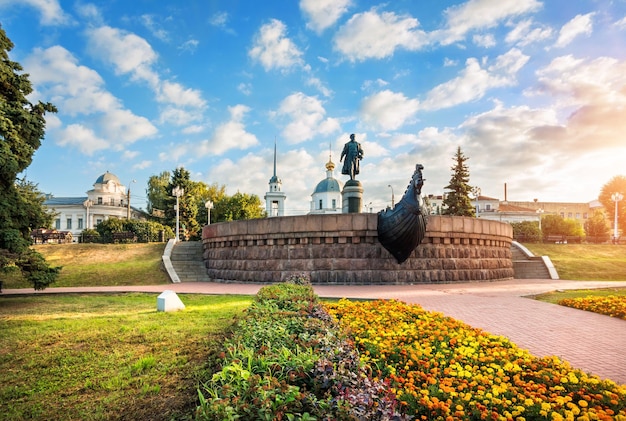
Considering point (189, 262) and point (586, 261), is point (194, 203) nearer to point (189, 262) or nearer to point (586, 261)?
point (189, 262)

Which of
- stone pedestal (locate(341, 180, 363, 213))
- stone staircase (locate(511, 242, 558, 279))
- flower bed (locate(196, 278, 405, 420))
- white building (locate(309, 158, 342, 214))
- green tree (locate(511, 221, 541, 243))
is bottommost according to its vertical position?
stone staircase (locate(511, 242, 558, 279))

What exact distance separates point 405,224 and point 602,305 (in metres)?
5.63

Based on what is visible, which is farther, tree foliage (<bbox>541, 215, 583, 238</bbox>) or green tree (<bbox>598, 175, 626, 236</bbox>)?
green tree (<bbox>598, 175, 626, 236</bbox>)

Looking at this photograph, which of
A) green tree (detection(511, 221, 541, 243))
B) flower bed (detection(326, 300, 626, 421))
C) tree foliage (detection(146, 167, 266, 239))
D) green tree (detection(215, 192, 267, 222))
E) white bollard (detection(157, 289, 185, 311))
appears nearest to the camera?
flower bed (detection(326, 300, 626, 421))

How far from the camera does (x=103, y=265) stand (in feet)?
59.7

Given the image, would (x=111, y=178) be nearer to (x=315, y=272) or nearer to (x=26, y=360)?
(x=315, y=272)

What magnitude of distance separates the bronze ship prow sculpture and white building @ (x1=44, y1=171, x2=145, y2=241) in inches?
1979

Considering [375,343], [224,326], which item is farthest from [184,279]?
[375,343]

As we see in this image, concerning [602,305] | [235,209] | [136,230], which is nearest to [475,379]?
[602,305]

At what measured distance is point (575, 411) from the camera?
2.77m

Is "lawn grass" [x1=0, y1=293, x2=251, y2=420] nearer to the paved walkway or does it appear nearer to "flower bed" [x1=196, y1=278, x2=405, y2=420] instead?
"flower bed" [x1=196, y1=278, x2=405, y2=420]

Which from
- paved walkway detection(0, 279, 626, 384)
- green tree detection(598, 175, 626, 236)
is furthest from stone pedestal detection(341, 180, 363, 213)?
green tree detection(598, 175, 626, 236)

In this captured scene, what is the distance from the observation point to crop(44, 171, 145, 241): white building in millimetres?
57062

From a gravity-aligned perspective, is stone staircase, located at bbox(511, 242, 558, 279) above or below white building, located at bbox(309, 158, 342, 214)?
below
